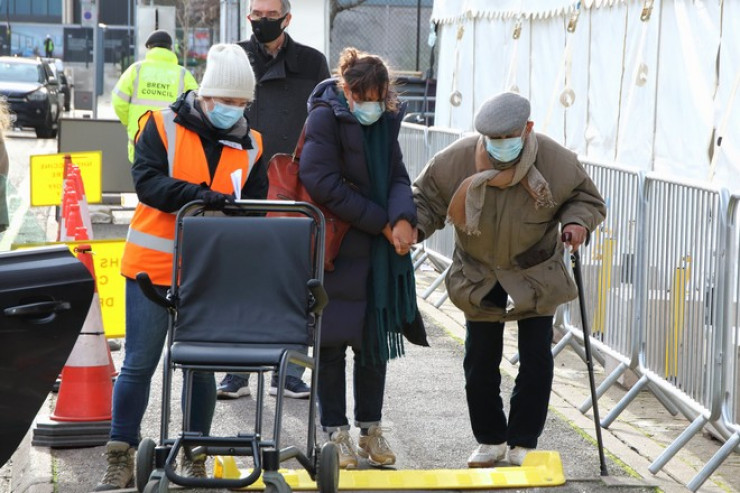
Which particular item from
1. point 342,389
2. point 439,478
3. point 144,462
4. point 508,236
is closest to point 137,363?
point 144,462

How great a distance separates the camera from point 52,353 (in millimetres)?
4270

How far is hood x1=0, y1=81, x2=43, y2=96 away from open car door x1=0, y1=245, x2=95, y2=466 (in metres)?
26.1

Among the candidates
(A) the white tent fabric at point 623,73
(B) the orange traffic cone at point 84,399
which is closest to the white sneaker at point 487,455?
(B) the orange traffic cone at point 84,399

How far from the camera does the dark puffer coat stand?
5688mm

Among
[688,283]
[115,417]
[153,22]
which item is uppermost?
[153,22]

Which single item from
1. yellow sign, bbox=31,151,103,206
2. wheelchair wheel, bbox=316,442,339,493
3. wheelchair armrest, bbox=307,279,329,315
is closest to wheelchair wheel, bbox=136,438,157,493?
wheelchair wheel, bbox=316,442,339,493

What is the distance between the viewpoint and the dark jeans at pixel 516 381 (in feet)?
19.2

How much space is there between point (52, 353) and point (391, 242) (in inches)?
75.4

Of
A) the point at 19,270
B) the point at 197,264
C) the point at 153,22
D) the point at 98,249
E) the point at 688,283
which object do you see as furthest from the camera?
the point at 153,22

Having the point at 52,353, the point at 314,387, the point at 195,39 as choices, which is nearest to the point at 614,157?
the point at 314,387

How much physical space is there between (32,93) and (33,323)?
1028 inches

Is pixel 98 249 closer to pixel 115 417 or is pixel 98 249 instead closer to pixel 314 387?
pixel 115 417

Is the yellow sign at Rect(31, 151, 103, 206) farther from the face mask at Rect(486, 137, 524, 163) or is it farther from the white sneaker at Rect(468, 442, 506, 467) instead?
the face mask at Rect(486, 137, 524, 163)

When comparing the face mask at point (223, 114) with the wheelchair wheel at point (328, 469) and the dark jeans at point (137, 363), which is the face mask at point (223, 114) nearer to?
the dark jeans at point (137, 363)
